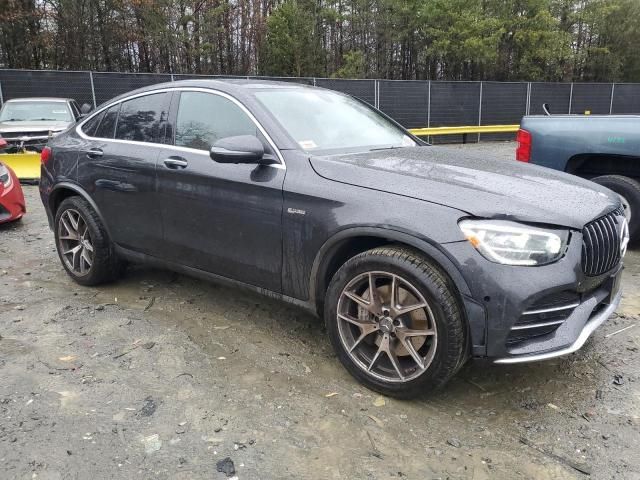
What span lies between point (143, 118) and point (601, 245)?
10.8 feet

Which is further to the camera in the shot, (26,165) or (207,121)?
(26,165)

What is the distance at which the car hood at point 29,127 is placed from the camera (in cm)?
1112

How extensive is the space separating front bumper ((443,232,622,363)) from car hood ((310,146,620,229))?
206mm

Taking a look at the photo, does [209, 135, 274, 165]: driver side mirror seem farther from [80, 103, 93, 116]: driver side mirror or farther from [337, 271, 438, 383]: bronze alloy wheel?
[80, 103, 93, 116]: driver side mirror

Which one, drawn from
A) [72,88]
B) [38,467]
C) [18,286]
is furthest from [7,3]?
[38,467]

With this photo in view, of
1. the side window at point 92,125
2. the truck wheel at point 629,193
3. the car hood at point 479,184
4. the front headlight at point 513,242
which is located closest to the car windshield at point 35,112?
the side window at point 92,125

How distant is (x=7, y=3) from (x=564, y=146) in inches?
798

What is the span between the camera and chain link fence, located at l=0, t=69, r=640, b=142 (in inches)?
570

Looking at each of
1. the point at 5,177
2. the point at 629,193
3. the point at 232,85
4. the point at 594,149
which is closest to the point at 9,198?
the point at 5,177

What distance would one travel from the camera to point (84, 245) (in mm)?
4566

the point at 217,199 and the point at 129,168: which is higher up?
the point at 129,168

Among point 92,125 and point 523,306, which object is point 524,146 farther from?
point 92,125

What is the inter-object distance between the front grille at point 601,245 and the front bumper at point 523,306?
0.21 feet

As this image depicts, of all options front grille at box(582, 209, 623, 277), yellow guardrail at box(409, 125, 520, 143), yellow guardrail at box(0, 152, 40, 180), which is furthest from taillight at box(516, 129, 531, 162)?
yellow guardrail at box(409, 125, 520, 143)
